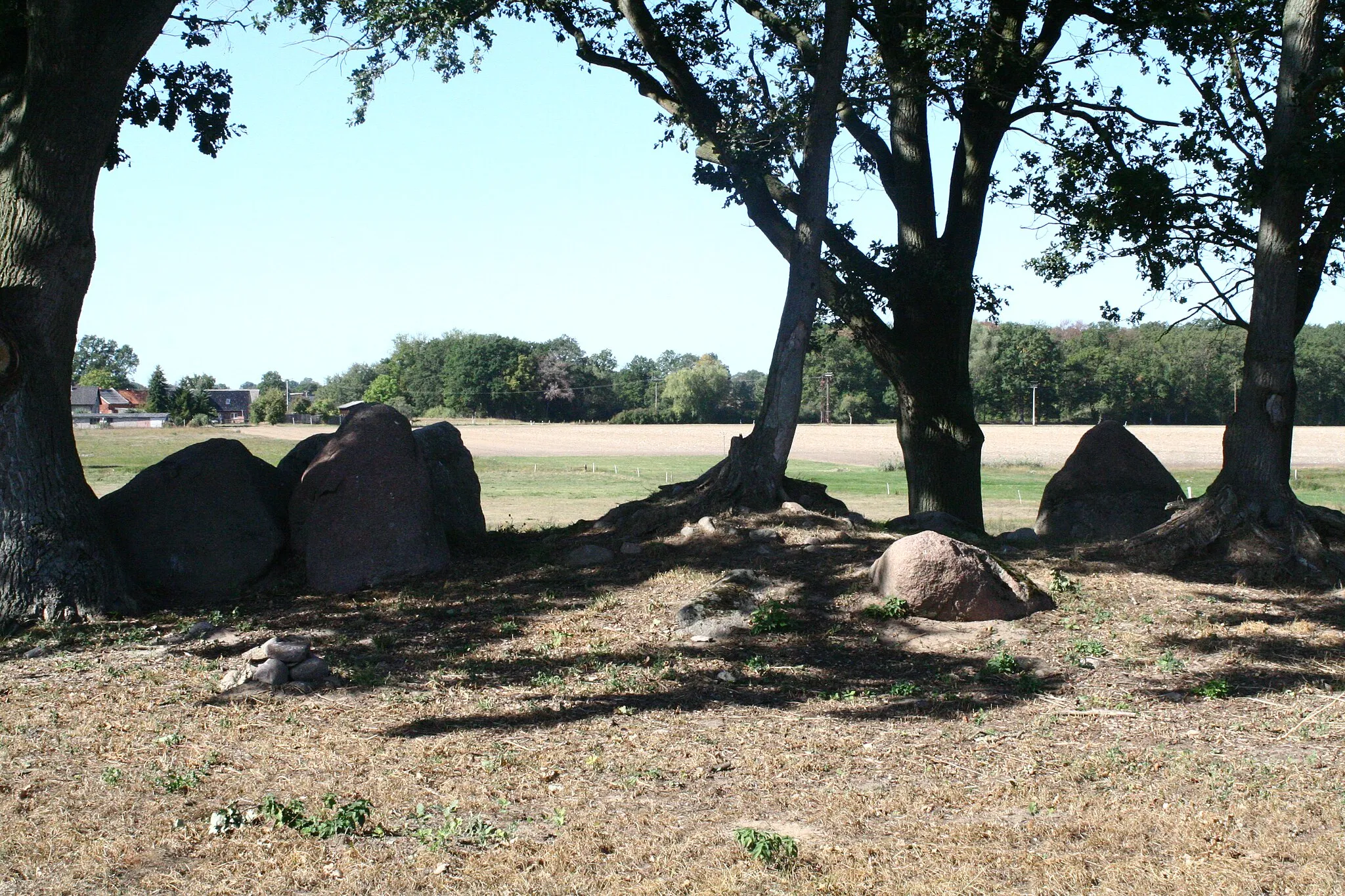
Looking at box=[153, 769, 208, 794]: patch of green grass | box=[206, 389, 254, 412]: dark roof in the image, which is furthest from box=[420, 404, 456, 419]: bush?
box=[153, 769, 208, 794]: patch of green grass

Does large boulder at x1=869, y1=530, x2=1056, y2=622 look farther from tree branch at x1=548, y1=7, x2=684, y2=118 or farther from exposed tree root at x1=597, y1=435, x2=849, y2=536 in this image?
tree branch at x1=548, y1=7, x2=684, y2=118

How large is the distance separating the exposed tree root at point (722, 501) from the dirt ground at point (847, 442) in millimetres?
42133

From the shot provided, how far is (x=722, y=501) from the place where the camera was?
11172 millimetres

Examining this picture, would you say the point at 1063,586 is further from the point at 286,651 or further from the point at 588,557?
the point at 286,651

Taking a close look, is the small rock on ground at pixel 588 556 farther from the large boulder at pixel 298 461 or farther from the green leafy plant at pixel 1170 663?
the green leafy plant at pixel 1170 663

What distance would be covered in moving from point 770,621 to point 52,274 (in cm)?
661

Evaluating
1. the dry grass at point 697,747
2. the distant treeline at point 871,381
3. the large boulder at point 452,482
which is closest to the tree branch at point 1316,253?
the dry grass at point 697,747

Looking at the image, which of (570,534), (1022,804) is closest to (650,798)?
(1022,804)

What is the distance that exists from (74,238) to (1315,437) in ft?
238

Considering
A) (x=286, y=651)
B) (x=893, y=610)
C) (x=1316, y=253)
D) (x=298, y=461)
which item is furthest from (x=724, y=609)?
(x=1316, y=253)

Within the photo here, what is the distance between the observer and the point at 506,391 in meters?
103

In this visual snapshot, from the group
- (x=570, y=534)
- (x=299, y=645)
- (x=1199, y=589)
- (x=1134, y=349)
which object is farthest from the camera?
(x=1134, y=349)

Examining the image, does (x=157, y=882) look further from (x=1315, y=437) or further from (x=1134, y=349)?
(x=1134, y=349)

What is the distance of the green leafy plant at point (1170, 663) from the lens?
7410 mm
